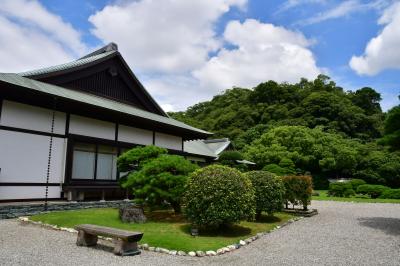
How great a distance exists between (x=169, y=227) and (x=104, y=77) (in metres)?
9.83

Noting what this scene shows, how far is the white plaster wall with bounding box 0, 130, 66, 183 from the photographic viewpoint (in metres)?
11.4

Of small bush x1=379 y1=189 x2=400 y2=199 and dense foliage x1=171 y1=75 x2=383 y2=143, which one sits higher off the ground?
dense foliage x1=171 y1=75 x2=383 y2=143

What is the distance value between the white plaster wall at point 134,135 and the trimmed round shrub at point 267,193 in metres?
7.04

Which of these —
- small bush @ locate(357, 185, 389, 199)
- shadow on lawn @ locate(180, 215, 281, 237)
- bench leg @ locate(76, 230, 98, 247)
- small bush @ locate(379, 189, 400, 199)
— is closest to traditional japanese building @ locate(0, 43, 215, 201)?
bench leg @ locate(76, 230, 98, 247)

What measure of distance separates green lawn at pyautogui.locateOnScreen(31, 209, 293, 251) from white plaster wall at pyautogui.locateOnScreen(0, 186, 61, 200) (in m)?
1.57

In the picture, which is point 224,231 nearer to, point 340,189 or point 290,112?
point 340,189

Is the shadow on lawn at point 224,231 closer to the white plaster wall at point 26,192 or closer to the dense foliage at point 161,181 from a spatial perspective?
the dense foliage at point 161,181

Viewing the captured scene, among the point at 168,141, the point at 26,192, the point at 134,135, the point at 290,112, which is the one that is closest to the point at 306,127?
the point at 290,112

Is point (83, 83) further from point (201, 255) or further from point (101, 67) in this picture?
point (201, 255)

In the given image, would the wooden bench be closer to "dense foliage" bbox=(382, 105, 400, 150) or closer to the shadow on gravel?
the shadow on gravel

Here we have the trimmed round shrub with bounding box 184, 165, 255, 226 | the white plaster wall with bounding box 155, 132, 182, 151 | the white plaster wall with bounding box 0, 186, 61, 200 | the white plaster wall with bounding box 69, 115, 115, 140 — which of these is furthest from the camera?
the white plaster wall with bounding box 155, 132, 182, 151

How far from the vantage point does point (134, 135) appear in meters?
16.6

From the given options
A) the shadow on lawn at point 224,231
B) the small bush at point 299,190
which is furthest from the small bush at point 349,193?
the shadow on lawn at point 224,231

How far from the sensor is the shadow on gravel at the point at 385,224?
33.0 feet
